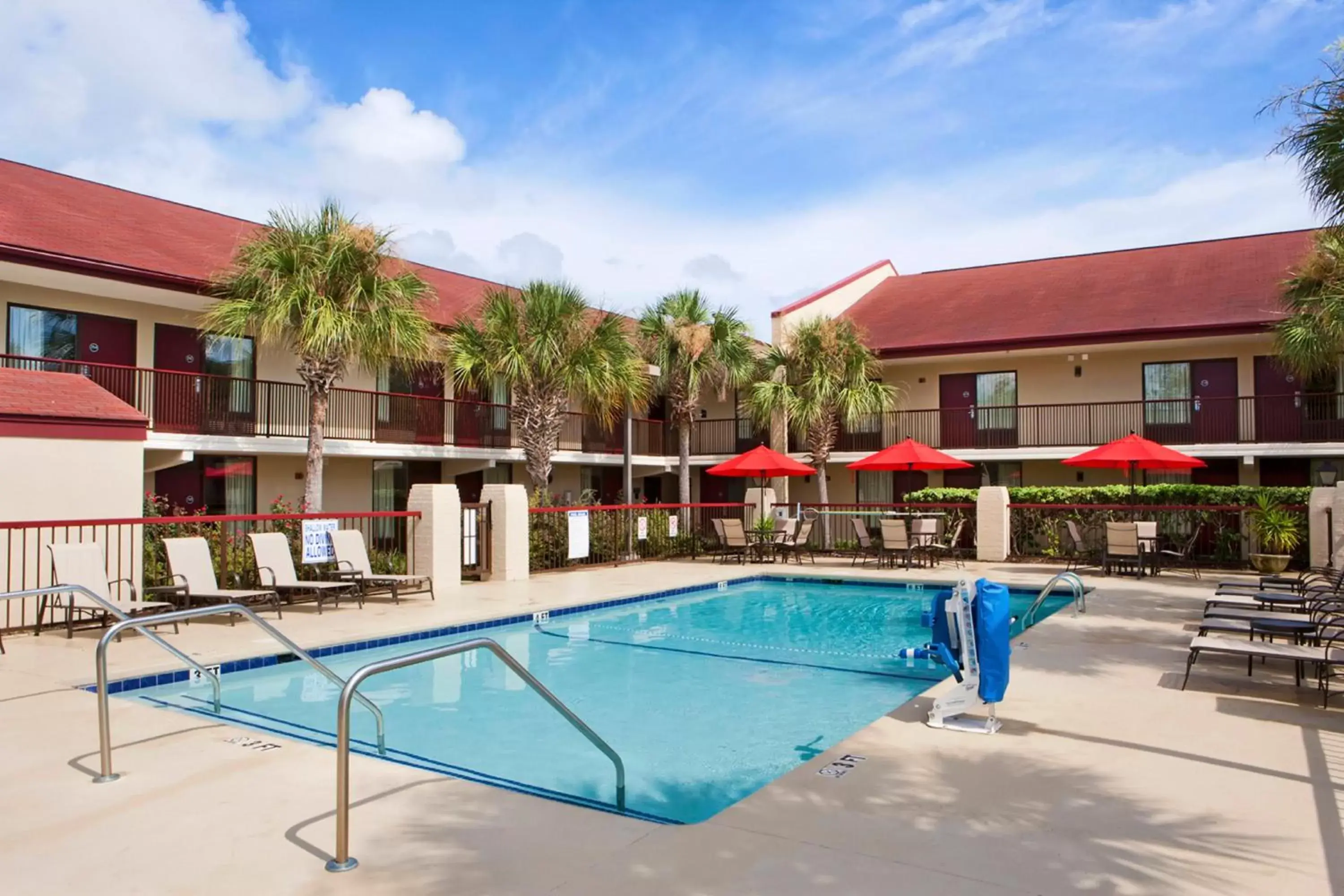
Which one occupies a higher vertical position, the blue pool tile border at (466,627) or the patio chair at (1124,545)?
the patio chair at (1124,545)

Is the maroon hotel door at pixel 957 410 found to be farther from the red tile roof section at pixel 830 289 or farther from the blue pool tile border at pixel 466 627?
the blue pool tile border at pixel 466 627

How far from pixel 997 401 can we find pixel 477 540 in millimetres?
15946

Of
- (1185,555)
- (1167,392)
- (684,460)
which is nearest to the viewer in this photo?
(1185,555)

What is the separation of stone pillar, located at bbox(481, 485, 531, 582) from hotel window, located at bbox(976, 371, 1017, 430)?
13666 millimetres

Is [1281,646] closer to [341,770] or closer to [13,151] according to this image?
[341,770]

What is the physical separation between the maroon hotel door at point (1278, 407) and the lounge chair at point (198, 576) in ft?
68.5

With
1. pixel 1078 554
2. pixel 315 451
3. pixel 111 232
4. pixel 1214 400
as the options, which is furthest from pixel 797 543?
pixel 111 232

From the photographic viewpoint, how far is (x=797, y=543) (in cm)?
1905

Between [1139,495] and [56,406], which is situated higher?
[56,406]

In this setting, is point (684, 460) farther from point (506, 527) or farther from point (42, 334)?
point (42, 334)

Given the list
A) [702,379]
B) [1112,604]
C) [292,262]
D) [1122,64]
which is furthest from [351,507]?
[1122,64]

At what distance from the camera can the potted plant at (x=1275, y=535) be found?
627 inches

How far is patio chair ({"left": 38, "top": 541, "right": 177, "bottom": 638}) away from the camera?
9.62 metres

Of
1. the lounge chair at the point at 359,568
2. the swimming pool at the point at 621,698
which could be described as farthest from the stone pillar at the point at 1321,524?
the lounge chair at the point at 359,568
